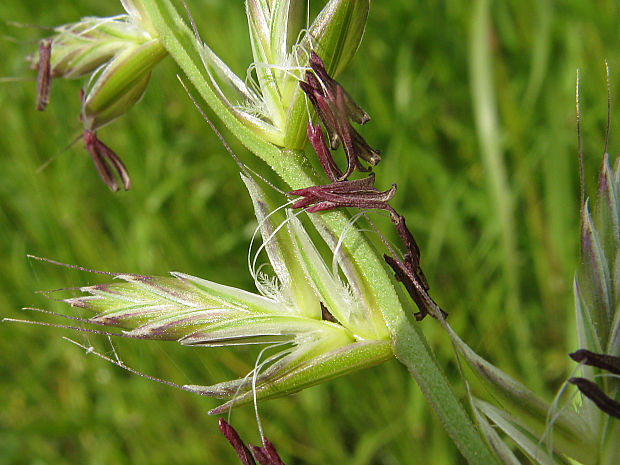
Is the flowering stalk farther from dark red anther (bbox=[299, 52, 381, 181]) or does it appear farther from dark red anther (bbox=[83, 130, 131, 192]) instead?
dark red anther (bbox=[83, 130, 131, 192])

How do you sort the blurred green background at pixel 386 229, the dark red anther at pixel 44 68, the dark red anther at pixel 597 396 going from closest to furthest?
the dark red anther at pixel 597 396
the dark red anther at pixel 44 68
the blurred green background at pixel 386 229

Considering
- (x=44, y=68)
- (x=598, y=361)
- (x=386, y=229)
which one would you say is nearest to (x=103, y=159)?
(x=44, y=68)

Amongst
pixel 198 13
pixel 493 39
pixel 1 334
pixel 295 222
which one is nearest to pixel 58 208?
pixel 1 334

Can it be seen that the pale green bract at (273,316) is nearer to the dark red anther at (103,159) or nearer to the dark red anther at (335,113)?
the dark red anther at (335,113)

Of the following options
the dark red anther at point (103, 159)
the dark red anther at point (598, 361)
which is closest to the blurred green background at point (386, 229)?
the dark red anther at point (103, 159)

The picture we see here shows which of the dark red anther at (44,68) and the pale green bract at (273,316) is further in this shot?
the dark red anther at (44,68)

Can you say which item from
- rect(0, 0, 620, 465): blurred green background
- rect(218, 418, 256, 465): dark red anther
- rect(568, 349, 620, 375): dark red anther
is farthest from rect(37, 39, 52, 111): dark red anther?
rect(0, 0, 620, 465): blurred green background

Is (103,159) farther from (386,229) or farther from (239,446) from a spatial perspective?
(386,229)
